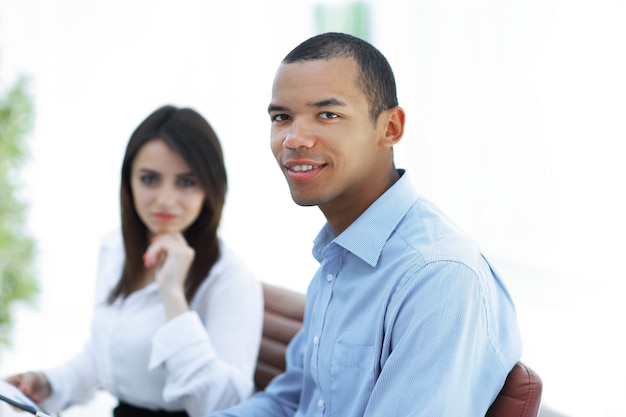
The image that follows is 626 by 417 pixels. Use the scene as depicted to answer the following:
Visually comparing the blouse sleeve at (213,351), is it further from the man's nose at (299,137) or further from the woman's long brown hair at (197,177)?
the man's nose at (299,137)

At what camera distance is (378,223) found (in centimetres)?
115

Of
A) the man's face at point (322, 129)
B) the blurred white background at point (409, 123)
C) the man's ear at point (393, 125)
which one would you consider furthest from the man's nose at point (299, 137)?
the blurred white background at point (409, 123)

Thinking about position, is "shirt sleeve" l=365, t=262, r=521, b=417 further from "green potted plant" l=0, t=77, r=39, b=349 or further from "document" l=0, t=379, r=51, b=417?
"green potted plant" l=0, t=77, r=39, b=349

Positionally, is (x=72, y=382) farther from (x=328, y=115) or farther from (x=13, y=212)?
(x=13, y=212)

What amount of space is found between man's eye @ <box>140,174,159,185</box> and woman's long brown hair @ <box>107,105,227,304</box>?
68mm

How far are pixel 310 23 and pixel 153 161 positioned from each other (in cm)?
377

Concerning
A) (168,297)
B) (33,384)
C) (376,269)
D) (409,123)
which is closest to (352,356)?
(376,269)

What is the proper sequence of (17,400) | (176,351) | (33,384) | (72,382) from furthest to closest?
1. (72,382)
2. (33,384)
3. (176,351)
4. (17,400)

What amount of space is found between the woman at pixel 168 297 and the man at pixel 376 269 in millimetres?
457

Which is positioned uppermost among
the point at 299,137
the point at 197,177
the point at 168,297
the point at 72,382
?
the point at 299,137

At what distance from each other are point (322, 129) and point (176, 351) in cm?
72

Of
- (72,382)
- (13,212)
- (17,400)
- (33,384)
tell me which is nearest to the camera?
(17,400)

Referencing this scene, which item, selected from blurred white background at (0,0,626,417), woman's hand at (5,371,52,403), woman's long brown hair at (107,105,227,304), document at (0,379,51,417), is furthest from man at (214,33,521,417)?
blurred white background at (0,0,626,417)

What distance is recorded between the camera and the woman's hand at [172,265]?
5.46 ft
